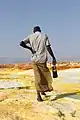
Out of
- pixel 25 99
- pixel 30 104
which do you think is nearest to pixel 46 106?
pixel 30 104

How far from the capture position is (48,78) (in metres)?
11.3

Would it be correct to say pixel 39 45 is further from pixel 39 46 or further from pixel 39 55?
pixel 39 55

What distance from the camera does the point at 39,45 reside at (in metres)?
11.0

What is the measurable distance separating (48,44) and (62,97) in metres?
2.11

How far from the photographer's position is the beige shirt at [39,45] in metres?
10.9

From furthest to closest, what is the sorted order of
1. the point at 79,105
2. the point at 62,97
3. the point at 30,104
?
1. the point at 62,97
2. the point at 79,105
3. the point at 30,104

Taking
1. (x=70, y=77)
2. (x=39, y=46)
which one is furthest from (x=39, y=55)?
(x=70, y=77)

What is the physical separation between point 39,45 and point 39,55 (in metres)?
0.33

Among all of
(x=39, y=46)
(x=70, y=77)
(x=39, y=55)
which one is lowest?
(x=70, y=77)

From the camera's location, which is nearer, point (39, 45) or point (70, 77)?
point (39, 45)

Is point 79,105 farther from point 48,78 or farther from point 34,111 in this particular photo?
point 34,111

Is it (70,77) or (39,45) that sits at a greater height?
(39,45)

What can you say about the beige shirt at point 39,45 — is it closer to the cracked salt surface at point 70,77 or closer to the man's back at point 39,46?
the man's back at point 39,46

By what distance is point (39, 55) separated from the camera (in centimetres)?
1094
